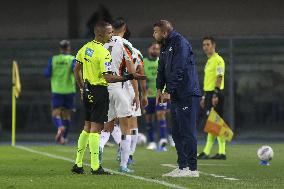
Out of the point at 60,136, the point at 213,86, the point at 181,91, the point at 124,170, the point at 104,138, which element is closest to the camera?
the point at 181,91

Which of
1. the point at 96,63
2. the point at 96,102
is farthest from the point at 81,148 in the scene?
the point at 96,63

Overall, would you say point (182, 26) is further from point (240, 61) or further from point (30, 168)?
point (30, 168)

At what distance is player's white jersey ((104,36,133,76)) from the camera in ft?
48.7

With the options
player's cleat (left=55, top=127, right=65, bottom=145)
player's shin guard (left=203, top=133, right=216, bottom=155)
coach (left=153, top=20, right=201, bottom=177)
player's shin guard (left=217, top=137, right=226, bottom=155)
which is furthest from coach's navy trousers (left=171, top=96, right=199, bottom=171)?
player's cleat (left=55, top=127, right=65, bottom=145)

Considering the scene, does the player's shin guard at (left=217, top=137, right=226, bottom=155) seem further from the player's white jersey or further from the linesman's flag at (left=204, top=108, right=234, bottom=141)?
the player's white jersey

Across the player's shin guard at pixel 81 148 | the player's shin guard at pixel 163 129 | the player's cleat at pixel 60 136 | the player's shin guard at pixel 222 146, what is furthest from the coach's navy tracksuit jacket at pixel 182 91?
the player's cleat at pixel 60 136

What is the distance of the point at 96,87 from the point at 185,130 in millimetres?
1360

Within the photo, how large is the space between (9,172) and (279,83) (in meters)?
13.1

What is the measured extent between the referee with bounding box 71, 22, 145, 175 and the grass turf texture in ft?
1.20

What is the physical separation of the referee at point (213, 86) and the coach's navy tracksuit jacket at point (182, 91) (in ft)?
15.2

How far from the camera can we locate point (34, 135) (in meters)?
26.8

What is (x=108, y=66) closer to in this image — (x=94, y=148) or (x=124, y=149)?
(x=94, y=148)

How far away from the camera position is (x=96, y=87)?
13.7 meters

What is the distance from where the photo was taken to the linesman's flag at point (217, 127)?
18.7m
